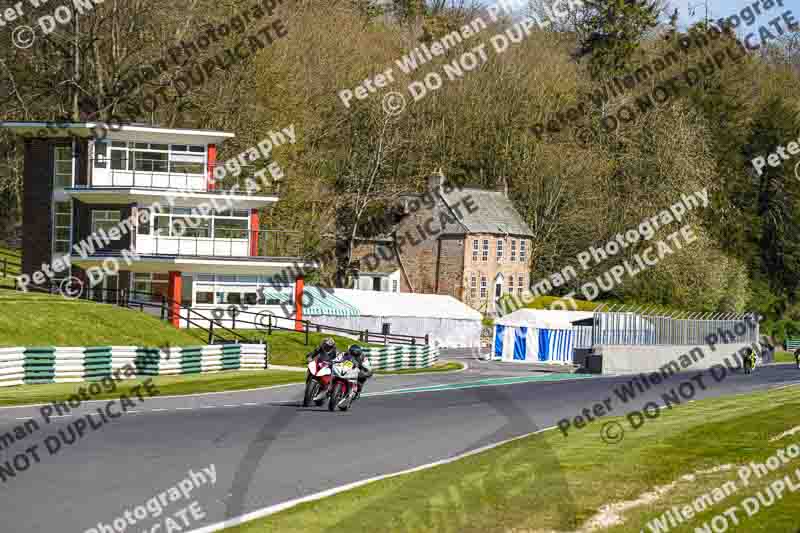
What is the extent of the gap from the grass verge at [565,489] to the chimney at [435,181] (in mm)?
63067

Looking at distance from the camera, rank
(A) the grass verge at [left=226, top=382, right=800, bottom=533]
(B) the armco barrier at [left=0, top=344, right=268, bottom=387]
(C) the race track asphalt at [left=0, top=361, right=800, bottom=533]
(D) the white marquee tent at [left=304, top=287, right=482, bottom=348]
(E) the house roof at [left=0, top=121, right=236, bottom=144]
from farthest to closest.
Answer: (D) the white marquee tent at [left=304, top=287, right=482, bottom=348]
(E) the house roof at [left=0, top=121, right=236, bottom=144]
(B) the armco barrier at [left=0, top=344, right=268, bottom=387]
(C) the race track asphalt at [left=0, top=361, right=800, bottom=533]
(A) the grass verge at [left=226, top=382, right=800, bottom=533]

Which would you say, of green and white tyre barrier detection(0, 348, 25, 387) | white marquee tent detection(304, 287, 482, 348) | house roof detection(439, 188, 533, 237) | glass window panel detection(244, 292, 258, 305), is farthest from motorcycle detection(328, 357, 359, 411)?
house roof detection(439, 188, 533, 237)

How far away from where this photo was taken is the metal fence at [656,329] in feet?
174

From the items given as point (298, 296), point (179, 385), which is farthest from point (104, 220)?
point (179, 385)

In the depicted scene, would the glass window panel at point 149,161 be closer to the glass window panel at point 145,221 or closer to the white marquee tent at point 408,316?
the glass window panel at point 145,221

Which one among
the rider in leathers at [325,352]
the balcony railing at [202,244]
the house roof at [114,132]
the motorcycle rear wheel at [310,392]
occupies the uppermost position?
the house roof at [114,132]

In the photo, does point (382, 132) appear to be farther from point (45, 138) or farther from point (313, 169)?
point (45, 138)

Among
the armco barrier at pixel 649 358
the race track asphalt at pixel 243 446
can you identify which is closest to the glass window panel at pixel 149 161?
the armco barrier at pixel 649 358

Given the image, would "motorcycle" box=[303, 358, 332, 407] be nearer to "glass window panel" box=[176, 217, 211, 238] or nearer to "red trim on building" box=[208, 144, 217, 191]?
"glass window panel" box=[176, 217, 211, 238]

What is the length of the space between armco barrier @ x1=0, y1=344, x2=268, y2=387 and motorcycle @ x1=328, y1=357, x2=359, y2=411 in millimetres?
11286

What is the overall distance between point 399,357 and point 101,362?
17.4 m

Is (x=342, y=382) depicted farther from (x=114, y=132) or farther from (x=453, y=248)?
(x=453, y=248)

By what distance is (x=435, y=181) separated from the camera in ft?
271

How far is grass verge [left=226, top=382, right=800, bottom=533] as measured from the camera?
11.8 meters
